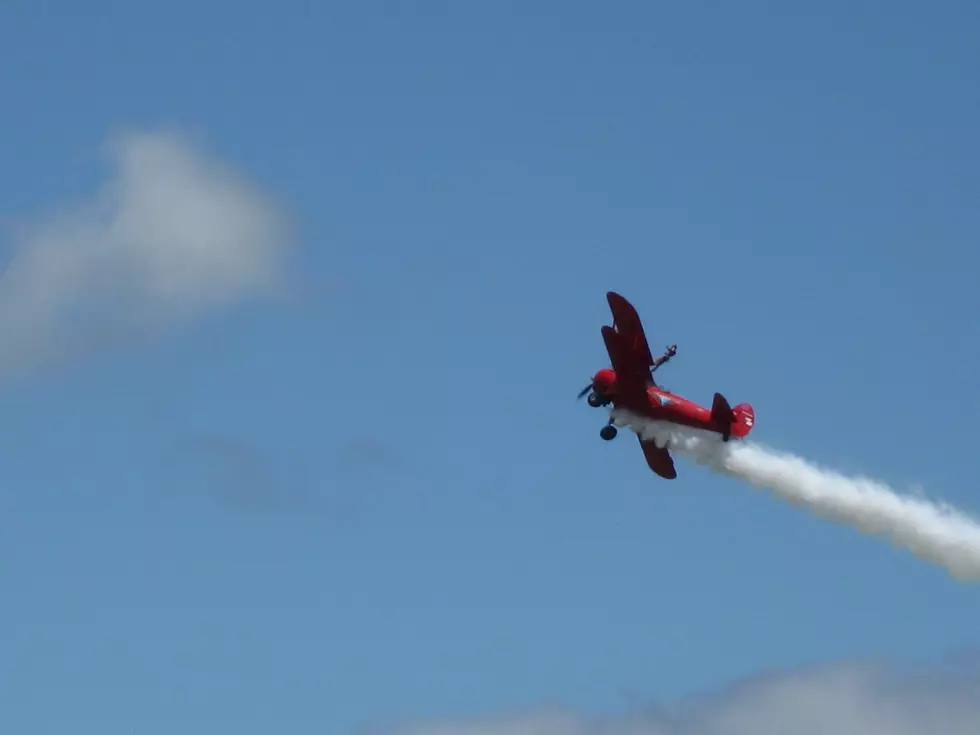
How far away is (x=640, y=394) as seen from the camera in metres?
50.3

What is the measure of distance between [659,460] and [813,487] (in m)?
4.59

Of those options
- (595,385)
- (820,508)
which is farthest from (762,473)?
(595,385)

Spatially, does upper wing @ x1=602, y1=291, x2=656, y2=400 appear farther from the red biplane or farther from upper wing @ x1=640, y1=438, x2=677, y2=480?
upper wing @ x1=640, y1=438, x2=677, y2=480

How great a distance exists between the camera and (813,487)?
51.6 m

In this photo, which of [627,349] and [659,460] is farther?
Answer: [659,460]

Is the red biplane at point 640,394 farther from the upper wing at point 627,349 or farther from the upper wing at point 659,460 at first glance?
the upper wing at point 659,460

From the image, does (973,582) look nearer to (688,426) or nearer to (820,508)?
(820,508)

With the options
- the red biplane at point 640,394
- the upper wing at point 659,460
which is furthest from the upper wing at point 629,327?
the upper wing at point 659,460

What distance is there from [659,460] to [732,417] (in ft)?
12.2

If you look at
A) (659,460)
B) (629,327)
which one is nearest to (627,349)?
(629,327)

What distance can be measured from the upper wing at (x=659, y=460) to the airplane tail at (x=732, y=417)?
3.14 metres

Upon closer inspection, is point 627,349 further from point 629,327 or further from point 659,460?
point 659,460

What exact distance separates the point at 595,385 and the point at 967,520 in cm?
1065

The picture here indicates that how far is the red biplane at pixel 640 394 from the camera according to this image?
49.3m
